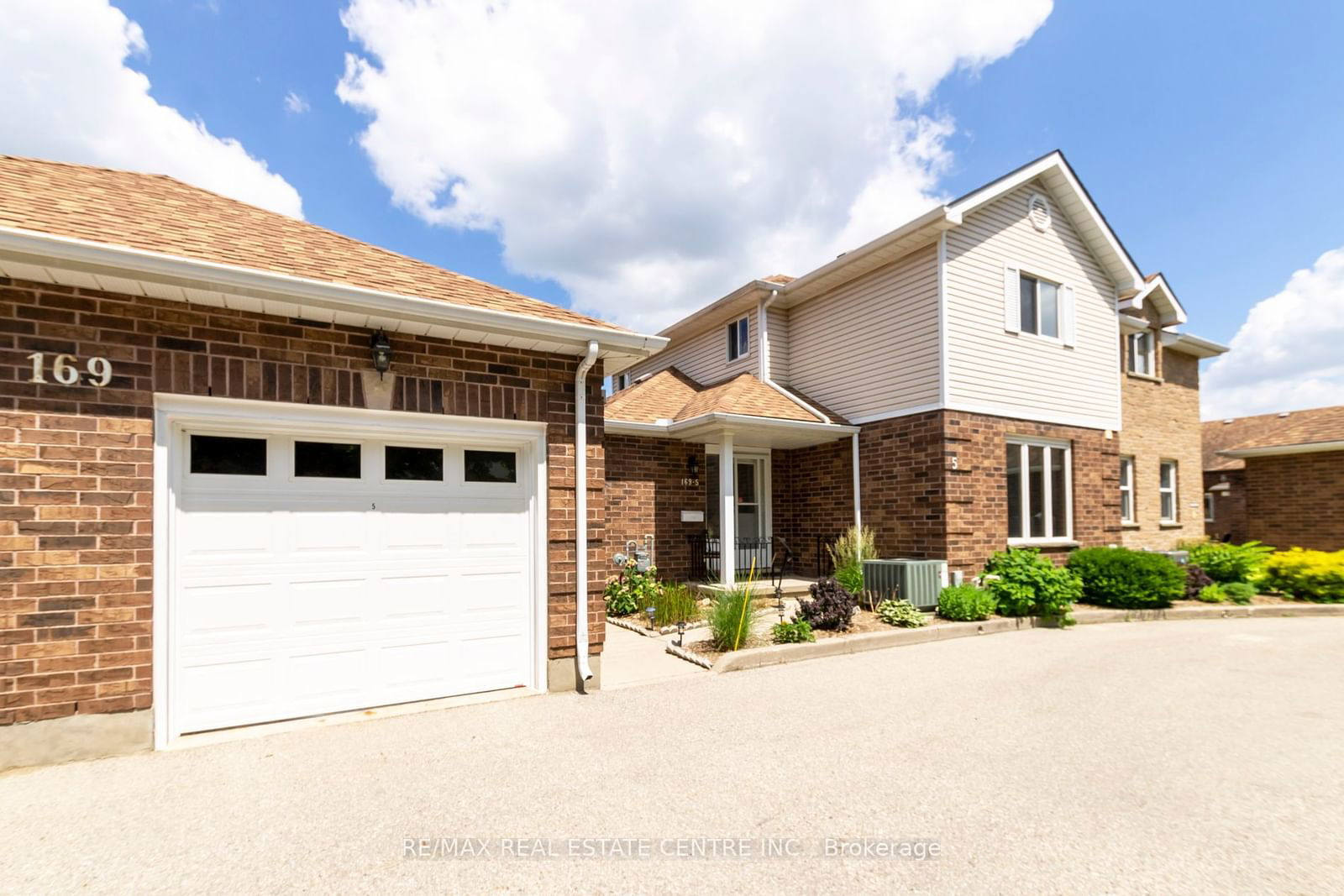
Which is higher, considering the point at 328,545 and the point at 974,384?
the point at 974,384

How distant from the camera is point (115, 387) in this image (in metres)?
4.45

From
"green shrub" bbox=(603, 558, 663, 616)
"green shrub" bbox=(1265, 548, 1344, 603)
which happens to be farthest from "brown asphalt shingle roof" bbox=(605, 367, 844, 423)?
"green shrub" bbox=(1265, 548, 1344, 603)

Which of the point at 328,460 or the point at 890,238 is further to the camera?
the point at 890,238

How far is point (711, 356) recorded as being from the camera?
15.2 m

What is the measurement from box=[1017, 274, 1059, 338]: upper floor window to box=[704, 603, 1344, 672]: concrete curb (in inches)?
204

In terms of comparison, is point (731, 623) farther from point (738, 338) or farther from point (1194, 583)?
point (1194, 583)

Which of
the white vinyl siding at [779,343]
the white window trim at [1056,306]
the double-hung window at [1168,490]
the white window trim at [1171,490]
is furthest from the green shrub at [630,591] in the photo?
the double-hung window at [1168,490]

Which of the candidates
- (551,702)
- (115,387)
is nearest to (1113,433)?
(551,702)

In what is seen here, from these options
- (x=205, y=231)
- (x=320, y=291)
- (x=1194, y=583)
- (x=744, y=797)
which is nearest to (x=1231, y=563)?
(x=1194, y=583)

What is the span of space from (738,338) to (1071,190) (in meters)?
6.94

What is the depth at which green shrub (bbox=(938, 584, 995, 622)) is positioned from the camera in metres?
9.16

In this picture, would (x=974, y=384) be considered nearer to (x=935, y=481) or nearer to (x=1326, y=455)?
(x=935, y=481)

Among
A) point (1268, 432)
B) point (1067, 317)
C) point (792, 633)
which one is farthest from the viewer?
point (1268, 432)

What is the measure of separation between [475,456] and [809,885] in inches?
168
